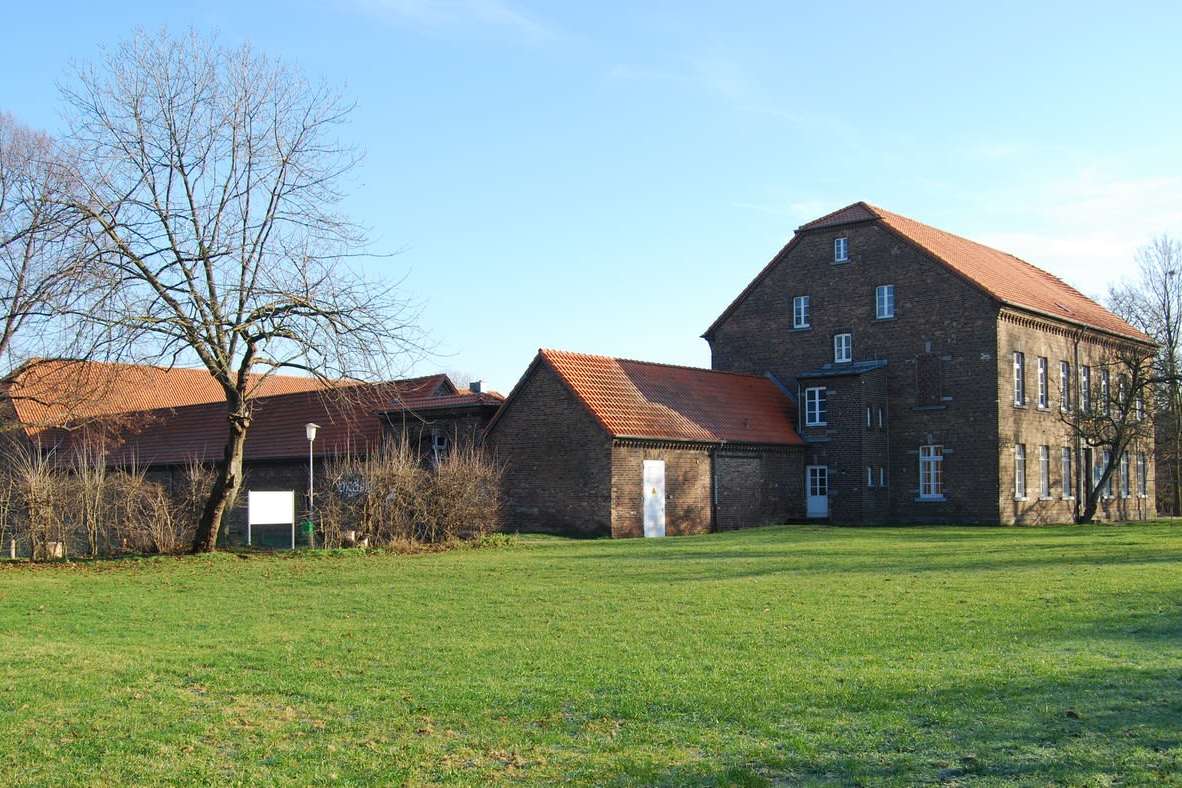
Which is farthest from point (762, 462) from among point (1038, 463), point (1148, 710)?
point (1148, 710)

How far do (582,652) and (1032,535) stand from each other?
2504 centimetres

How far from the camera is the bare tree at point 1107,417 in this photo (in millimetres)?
40688

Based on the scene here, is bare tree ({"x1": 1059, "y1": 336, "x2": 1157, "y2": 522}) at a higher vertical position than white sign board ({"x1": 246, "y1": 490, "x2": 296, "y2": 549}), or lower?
higher

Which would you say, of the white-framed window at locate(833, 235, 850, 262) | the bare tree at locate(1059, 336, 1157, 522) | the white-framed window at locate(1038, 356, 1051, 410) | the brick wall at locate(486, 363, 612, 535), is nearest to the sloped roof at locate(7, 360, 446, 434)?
the brick wall at locate(486, 363, 612, 535)

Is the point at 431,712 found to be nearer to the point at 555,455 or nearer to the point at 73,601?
the point at 73,601

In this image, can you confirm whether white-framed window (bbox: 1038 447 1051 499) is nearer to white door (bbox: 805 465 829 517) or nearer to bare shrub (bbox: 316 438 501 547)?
white door (bbox: 805 465 829 517)

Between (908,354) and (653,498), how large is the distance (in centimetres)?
1225

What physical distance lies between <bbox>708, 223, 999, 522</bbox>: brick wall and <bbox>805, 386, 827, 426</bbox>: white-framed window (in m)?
0.79

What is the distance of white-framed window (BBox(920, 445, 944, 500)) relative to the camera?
39969mm

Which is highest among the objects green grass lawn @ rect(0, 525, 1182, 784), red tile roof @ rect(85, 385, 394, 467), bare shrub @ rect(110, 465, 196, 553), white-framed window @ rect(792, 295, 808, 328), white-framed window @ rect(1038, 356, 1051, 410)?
white-framed window @ rect(792, 295, 808, 328)

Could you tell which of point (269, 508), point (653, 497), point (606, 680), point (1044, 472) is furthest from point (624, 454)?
point (606, 680)

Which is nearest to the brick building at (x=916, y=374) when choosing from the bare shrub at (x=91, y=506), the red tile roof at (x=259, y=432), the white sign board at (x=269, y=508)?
the red tile roof at (x=259, y=432)

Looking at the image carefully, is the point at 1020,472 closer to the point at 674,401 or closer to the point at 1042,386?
the point at 1042,386

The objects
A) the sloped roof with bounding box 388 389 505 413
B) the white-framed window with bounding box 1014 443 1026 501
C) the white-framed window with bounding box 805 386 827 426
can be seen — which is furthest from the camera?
the white-framed window with bounding box 805 386 827 426
